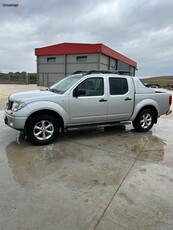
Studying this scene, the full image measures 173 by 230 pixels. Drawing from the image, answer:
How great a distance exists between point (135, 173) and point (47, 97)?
8.90 feet

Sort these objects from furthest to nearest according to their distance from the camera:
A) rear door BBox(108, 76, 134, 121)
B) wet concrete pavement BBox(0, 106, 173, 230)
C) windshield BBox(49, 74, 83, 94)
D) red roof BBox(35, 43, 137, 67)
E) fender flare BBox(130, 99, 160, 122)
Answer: red roof BBox(35, 43, 137, 67), fender flare BBox(130, 99, 160, 122), rear door BBox(108, 76, 134, 121), windshield BBox(49, 74, 83, 94), wet concrete pavement BBox(0, 106, 173, 230)

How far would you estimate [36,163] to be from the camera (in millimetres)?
4098

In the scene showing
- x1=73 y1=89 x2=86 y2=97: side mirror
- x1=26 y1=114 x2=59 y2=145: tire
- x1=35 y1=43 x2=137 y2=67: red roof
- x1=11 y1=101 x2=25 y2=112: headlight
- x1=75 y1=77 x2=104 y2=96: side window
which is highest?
x1=35 y1=43 x2=137 y2=67: red roof

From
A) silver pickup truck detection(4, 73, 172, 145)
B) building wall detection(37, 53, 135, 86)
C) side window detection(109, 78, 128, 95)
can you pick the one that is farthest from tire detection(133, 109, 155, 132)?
building wall detection(37, 53, 135, 86)

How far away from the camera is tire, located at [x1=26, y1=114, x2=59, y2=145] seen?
4992 millimetres

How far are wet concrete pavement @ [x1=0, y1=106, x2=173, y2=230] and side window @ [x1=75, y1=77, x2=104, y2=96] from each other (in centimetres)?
131

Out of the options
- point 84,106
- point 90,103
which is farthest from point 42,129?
point 90,103

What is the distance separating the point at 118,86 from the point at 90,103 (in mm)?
1127

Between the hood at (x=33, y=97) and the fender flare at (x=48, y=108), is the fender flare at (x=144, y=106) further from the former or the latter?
the hood at (x=33, y=97)

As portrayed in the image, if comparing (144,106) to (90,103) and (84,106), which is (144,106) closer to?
(90,103)

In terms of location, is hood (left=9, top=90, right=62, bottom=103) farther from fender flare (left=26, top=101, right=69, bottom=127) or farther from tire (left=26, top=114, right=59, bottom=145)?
tire (left=26, top=114, right=59, bottom=145)

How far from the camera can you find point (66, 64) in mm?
25594

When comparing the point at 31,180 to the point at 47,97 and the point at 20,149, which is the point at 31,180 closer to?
the point at 20,149

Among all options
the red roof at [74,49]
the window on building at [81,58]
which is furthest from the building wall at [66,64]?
the red roof at [74,49]
